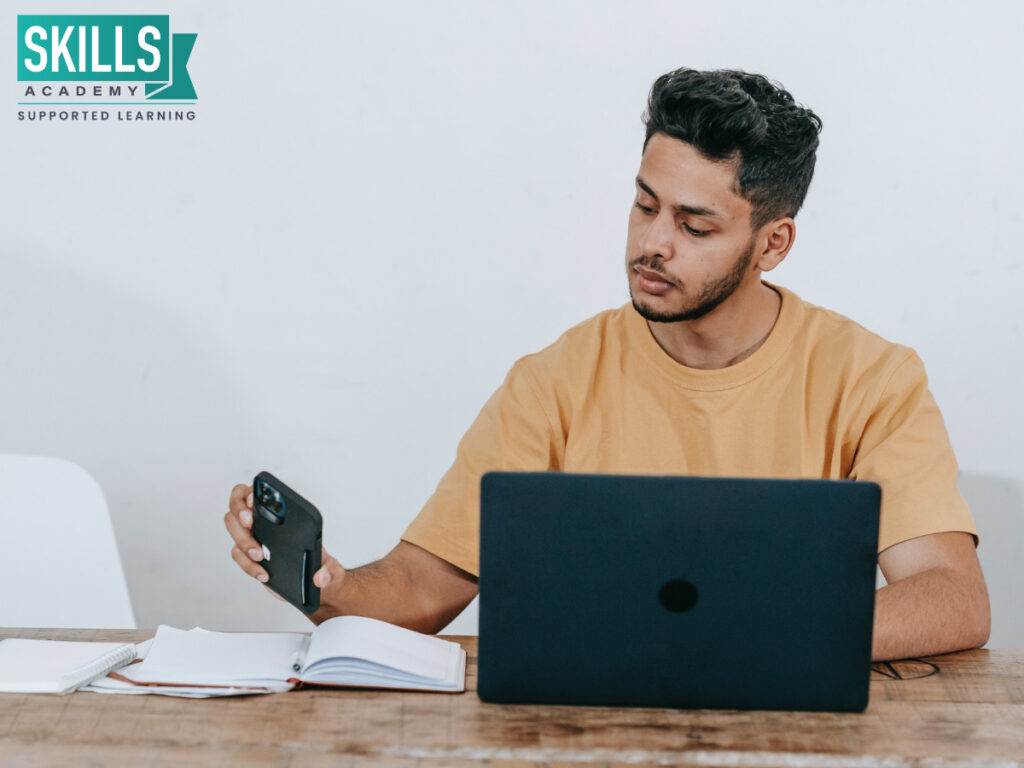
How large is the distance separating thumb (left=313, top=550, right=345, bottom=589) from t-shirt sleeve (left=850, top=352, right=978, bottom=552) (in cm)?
70

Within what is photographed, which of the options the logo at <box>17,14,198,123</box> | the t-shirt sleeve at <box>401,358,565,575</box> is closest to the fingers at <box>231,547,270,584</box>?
the t-shirt sleeve at <box>401,358,565,575</box>

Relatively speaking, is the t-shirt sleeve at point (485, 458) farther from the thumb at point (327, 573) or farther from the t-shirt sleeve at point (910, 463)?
the t-shirt sleeve at point (910, 463)

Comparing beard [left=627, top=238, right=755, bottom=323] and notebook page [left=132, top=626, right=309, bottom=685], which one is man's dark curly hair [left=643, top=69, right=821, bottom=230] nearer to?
beard [left=627, top=238, right=755, bottom=323]

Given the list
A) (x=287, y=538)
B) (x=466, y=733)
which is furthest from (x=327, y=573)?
(x=466, y=733)

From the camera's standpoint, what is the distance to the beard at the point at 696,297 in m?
1.72

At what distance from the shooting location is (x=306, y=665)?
1.21 meters

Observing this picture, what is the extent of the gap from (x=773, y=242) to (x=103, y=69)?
4.55 ft

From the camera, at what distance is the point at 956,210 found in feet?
7.58

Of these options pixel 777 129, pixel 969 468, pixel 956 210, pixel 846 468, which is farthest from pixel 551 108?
pixel 969 468

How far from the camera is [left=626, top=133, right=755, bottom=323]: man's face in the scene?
1.72 meters

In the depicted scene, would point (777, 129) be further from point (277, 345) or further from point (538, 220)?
point (277, 345)

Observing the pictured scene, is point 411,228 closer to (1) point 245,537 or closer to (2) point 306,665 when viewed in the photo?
(1) point 245,537

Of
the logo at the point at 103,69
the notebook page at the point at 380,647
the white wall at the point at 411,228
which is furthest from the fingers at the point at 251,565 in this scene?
the logo at the point at 103,69

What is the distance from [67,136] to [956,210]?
1.78 meters
